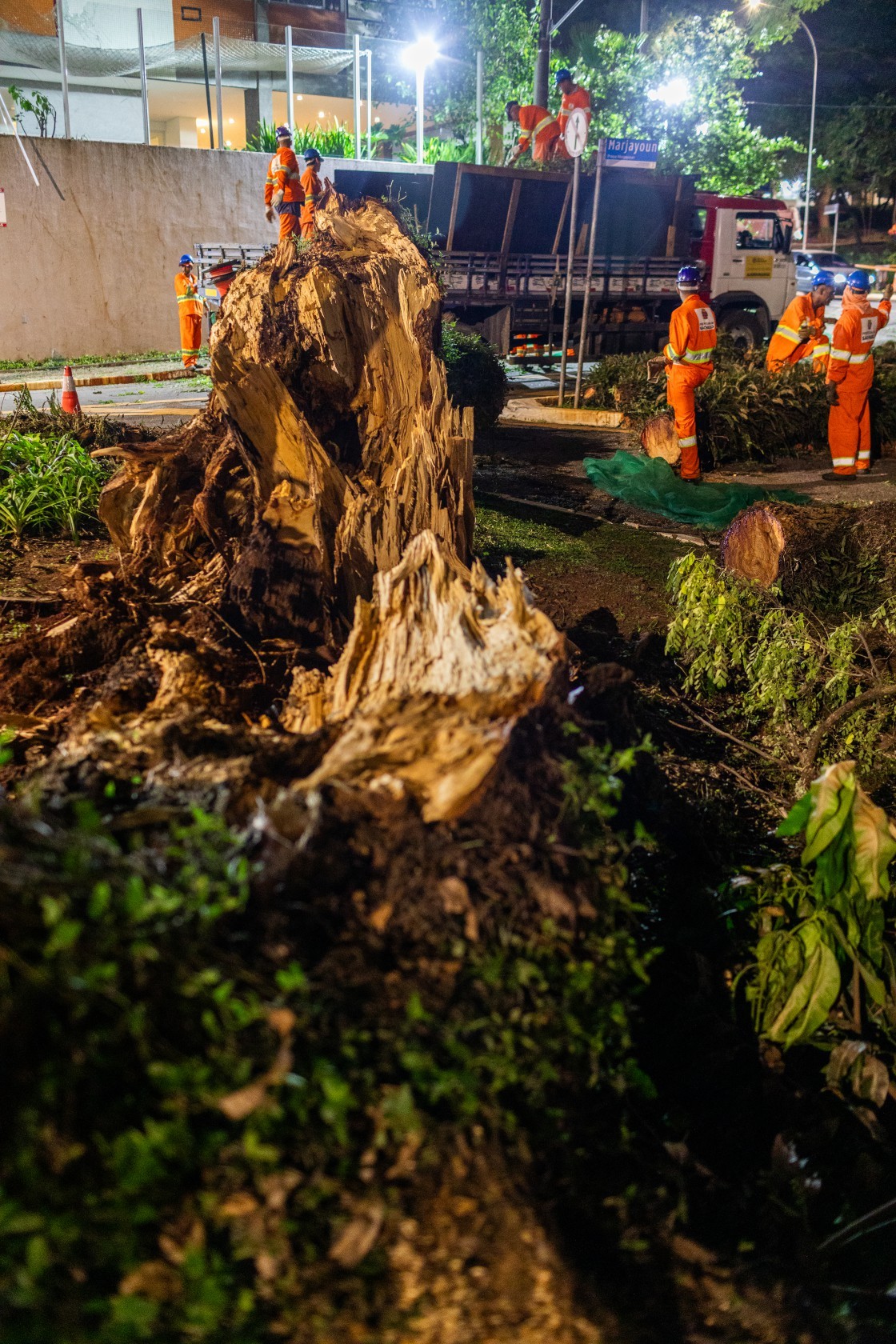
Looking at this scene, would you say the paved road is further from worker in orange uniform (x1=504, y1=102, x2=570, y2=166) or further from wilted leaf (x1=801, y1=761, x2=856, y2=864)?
wilted leaf (x1=801, y1=761, x2=856, y2=864)

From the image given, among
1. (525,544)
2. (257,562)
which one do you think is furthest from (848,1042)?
(525,544)

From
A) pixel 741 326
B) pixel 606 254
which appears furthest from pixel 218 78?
pixel 741 326

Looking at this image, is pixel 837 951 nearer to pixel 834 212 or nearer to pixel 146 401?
pixel 146 401

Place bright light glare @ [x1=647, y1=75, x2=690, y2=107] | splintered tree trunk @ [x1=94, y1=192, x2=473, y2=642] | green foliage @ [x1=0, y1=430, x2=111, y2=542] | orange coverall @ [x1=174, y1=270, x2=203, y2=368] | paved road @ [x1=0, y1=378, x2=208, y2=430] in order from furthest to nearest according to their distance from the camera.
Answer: bright light glare @ [x1=647, y1=75, x2=690, y2=107]
orange coverall @ [x1=174, y1=270, x2=203, y2=368]
paved road @ [x1=0, y1=378, x2=208, y2=430]
green foliage @ [x1=0, y1=430, x2=111, y2=542]
splintered tree trunk @ [x1=94, y1=192, x2=473, y2=642]

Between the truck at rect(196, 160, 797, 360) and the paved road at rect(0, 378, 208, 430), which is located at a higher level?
the truck at rect(196, 160, 797, 360)

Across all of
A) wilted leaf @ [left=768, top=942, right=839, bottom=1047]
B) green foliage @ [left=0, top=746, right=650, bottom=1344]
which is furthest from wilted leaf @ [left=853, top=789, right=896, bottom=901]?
green foliage @ [left=0, top=746, right=650, bottom=1344]

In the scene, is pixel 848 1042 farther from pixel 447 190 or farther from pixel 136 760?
pixel 447 190

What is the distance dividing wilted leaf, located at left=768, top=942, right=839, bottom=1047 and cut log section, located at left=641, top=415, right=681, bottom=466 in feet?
24.9

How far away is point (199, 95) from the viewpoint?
69.8ft

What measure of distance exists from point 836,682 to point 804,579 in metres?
1.52

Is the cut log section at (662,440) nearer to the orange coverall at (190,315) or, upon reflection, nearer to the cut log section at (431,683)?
the cut log section at (431,683)

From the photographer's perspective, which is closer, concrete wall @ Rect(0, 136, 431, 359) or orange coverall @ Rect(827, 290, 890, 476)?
orange coverall @ Rect(827, 290, 890, 476)

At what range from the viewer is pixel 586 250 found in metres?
16.6

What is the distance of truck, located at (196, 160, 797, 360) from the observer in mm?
15336
